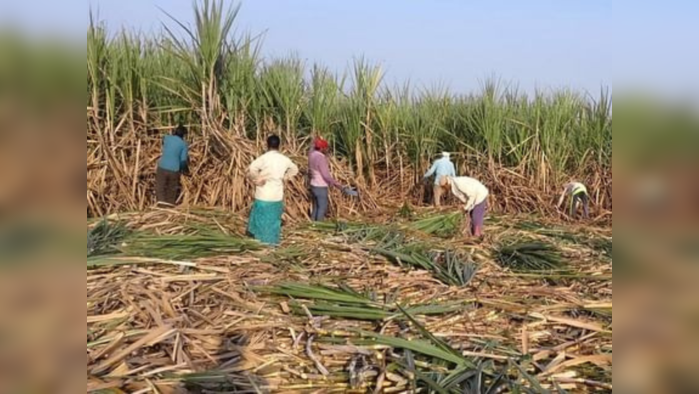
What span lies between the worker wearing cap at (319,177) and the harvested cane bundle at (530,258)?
2552mm

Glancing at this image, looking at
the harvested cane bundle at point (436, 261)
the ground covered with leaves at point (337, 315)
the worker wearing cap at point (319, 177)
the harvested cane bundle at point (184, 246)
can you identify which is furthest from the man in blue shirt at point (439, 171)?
the harvested cane bundle at point (184, 246)

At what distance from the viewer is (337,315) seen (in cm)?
346

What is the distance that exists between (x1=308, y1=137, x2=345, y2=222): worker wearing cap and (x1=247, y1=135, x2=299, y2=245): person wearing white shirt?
5.46ft

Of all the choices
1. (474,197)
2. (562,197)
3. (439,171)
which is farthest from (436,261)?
(562,197)

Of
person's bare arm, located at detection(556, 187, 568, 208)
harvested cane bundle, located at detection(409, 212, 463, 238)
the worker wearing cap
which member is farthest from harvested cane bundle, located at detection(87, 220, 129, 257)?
person's bare arm, located at detection(556, 187, 568, 208)

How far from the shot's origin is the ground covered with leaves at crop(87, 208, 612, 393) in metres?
2.77

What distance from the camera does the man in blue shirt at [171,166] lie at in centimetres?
672

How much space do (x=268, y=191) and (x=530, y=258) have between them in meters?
2.33

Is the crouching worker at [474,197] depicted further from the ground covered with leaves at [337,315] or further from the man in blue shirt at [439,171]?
the man in blue shirt at [439,171]

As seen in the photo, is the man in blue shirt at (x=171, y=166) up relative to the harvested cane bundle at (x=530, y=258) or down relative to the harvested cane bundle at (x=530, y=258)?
up

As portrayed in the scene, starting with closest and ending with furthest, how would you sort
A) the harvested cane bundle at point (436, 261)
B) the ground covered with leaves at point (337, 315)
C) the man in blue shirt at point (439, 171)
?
the ground covered with leaves at point (337, 315)
the harvested cane bundle at point (436, 261)
the man in blue shirt at point (439, 171)

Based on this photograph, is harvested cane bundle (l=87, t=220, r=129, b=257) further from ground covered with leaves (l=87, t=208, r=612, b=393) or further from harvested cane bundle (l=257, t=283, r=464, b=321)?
harvested cane bundle (l=257, t=283, r=464, b=321)
